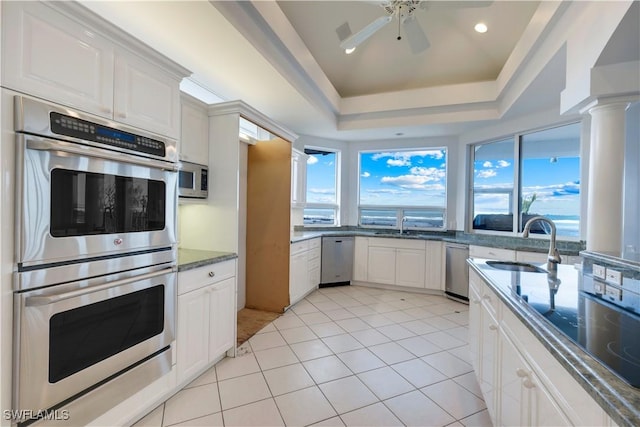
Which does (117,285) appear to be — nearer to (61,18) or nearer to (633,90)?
(61,18)

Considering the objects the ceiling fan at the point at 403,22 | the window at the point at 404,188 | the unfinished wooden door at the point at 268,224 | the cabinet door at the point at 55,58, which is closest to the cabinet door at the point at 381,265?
the window at the point at 404,188

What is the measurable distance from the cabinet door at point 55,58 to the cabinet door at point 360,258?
3888mm

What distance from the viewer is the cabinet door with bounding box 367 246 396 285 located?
4582mm

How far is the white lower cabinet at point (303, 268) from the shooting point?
144 inches

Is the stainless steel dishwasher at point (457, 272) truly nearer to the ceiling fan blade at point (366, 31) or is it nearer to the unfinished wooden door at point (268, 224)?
the unfinished wooden door at point (268, 224)

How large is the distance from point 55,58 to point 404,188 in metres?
4.77

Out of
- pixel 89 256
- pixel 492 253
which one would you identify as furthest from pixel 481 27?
pixel 89 256

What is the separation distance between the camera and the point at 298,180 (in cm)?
411

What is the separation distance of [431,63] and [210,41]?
2.83 m

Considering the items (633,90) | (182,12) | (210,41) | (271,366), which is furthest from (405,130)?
(271,366)

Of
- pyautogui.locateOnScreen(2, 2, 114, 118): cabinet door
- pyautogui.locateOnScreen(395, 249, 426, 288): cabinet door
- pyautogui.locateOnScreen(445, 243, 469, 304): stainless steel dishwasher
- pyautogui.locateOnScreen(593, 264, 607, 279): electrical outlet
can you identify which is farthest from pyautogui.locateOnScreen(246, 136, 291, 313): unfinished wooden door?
pyautogui.locateOnScreen(593, 264, 607, 279): electrical outlet

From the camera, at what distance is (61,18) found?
1276 mm

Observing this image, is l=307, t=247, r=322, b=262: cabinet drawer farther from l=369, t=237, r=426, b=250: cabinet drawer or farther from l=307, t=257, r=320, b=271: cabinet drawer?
l=369, t=237, r=426, b=250: cabinet drawer

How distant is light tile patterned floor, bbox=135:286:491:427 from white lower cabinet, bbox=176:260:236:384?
0.16 meters
